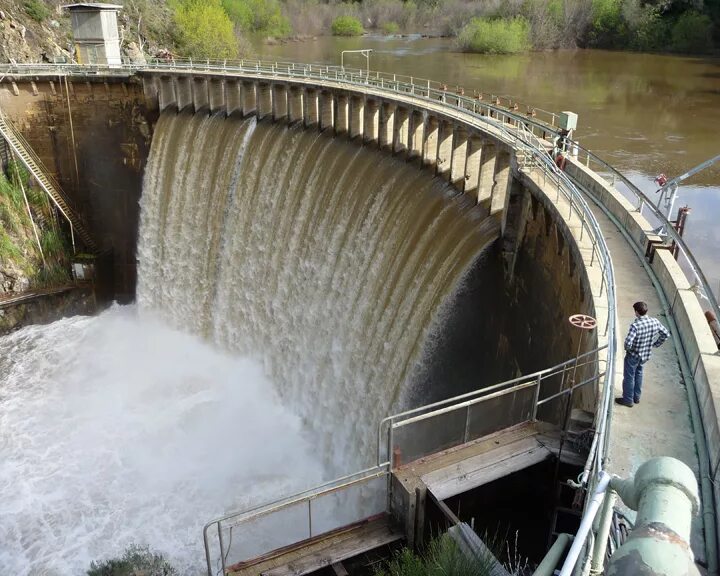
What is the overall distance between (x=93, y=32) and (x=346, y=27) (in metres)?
55.9

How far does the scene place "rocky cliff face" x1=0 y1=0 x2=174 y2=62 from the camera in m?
34.2

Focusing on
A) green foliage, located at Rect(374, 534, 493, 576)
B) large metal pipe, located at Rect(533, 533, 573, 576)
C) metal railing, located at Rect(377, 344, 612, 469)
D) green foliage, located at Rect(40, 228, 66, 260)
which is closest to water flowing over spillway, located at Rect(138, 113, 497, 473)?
green foliage, located at Rect(40, 228, 66, 260)

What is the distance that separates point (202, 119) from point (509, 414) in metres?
20.9

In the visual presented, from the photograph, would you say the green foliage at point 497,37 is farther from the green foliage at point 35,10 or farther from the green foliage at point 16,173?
the green foliage at point 16,173

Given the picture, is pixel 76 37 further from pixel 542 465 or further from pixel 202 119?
pixel 542 465

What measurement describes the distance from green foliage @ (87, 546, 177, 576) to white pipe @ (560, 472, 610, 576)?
38.6 feet

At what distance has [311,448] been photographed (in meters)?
17.7

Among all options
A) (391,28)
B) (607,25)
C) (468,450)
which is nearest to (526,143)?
(468,450)

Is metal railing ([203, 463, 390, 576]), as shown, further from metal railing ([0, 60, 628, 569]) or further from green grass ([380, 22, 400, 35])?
green grass ([380, 22, 400, 35])

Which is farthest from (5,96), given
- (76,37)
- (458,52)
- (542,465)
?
(458,52)

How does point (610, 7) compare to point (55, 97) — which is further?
point (610, 7)

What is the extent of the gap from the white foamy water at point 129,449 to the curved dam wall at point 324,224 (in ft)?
5.06

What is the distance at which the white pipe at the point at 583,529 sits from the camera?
3.81 m

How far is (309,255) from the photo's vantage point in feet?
63.0
